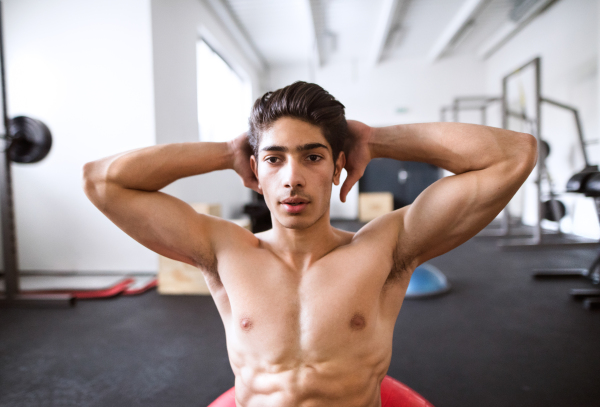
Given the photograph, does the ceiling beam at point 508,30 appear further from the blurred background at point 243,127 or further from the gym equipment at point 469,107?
the gym equipment at point 469,107

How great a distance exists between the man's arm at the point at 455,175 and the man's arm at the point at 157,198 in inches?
20.4

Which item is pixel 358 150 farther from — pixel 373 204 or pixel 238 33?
pixel 373 204

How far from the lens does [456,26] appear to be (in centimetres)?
627

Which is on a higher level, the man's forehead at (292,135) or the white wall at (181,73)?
the white wall at (181,73)

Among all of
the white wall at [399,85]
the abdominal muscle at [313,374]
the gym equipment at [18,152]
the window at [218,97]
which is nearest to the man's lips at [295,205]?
the abdominal muscle at [313,374]

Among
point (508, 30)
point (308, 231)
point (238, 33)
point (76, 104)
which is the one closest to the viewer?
point (308, 231)

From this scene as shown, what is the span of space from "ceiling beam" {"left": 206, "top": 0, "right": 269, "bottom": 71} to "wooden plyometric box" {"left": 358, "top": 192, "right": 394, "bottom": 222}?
12.8ft

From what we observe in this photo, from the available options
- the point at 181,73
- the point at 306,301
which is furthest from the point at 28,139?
the point at 306,301

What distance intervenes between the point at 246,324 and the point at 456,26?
23.3ft

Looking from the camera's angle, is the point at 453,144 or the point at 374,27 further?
the point at 374,27

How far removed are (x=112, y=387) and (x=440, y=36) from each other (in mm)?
7772

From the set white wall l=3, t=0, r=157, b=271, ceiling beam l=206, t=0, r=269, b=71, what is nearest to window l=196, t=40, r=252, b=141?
ceiling beam l=206, t=0, r=269, b=71

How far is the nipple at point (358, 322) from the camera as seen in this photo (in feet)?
3.03

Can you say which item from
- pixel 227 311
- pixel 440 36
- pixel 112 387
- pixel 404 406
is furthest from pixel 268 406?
pixel 440 36
